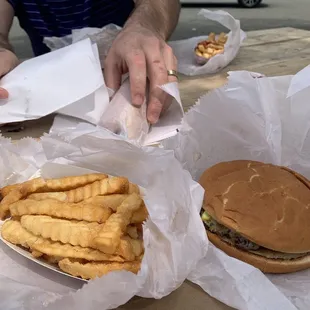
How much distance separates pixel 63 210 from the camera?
2.56 ft

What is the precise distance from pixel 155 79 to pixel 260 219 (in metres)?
0.64

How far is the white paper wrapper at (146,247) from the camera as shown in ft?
2.11

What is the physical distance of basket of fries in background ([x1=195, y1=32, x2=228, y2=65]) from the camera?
2010 mm

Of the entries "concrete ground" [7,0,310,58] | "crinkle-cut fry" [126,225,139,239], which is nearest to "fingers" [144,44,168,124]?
"crinkle-cut fry" [126,225,139,239]

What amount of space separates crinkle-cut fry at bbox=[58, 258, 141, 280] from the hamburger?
9.7 inches

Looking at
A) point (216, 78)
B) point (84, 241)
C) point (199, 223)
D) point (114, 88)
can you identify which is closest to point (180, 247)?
point (199, 223)

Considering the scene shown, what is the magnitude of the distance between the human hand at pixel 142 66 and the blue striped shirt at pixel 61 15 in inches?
28.1

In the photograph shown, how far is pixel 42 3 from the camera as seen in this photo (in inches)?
84.3

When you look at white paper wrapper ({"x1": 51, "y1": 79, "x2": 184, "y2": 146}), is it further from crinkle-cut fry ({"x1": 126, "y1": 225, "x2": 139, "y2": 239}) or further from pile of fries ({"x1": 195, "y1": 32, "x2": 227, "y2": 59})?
pile of fries ({"x1": 195, "y1": 32, "x2": 227, "y2": 59})

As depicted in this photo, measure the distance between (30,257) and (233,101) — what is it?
24.3 inches

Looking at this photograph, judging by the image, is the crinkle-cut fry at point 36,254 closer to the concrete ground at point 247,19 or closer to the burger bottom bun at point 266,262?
the burger bottom bun at point 266,262

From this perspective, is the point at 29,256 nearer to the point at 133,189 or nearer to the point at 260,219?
the point at 133,189

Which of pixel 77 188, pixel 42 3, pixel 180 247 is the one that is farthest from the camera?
pixel 42 3

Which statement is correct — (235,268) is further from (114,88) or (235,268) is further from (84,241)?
(114,88)
